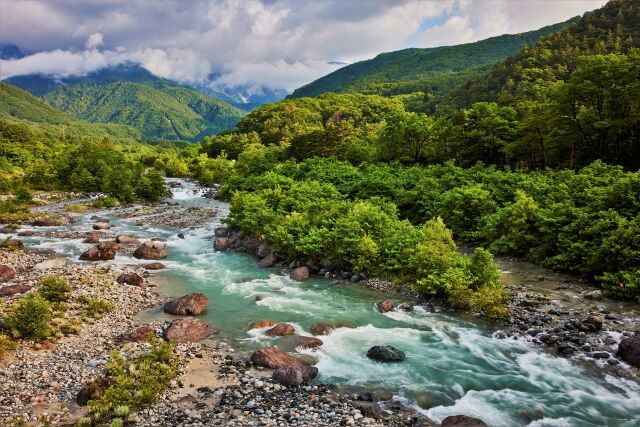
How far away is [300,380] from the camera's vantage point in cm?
1299

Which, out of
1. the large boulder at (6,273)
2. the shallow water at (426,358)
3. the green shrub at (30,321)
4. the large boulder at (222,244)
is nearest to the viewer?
the shallow water at (426,358)

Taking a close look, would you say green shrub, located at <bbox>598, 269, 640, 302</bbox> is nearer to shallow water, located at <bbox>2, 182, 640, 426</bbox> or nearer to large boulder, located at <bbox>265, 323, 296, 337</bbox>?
shallow water, located at <bbox>2, 182, 640, 426</bbox>

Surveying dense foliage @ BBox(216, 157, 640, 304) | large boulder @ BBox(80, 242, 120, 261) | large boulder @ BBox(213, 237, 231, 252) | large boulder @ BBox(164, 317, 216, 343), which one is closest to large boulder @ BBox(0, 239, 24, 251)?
large boulder @ BBox(80, 242, 120, 261)

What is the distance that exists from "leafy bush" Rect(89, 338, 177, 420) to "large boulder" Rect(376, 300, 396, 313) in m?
9.50

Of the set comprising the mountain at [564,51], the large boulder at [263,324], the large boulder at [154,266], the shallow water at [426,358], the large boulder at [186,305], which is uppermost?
the mountain at [564,51]

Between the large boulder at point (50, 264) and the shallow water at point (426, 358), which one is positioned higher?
the large boulder at point (50, 264)

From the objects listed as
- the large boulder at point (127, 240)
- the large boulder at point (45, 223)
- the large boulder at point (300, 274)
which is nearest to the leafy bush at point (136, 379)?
the large boulder at point (300, 274)

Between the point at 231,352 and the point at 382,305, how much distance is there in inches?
300

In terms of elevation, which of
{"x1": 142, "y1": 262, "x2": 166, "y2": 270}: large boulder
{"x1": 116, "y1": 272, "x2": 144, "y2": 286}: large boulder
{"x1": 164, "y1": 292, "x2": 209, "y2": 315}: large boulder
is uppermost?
{"x1": 116, "y1": 272, "x2": 144, "y2": 286}: large boulder

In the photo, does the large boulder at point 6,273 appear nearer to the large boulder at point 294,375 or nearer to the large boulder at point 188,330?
the large boulder at point 188,330

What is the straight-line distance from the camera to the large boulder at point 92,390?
11641 millimetres

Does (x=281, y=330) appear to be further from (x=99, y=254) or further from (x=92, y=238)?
(x=92, y=238)

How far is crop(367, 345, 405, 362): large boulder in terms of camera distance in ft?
48.3

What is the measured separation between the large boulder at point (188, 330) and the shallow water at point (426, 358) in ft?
2.34
